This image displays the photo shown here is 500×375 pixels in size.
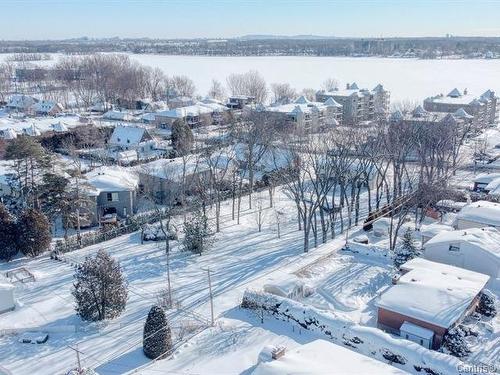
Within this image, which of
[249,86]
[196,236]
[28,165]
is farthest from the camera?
[249,86]

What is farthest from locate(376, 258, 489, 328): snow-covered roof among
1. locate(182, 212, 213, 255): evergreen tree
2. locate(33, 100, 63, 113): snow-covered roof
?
locate(33, 100, 63, 113): snow-covered roof

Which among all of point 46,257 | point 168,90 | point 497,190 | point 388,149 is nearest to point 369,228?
point 388,149

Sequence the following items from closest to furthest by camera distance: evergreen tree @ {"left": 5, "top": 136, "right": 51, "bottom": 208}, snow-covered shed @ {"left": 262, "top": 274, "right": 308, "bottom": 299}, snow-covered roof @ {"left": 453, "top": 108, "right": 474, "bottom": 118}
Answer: snow-covered shed @ {"left": 262, "top": 274, "right": 308, "bottom": 299}, evergreen tree @ {"left": 5, "top": 136, "right": 51, "bottom": 208}, snow-covered roof @ {"left": 453, "top": 108, "right": 474, "bottom": 118}

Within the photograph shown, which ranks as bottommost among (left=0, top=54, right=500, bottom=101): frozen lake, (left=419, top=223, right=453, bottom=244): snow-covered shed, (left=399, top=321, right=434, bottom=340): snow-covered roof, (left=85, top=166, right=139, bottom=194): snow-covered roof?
(left=399, top=321, right=434, bottom=340): snow-covered roof

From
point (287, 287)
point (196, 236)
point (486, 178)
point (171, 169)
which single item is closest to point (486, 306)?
point (287, 287)

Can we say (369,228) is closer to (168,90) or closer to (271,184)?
(271,184)

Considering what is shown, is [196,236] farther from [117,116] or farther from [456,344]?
[117,116]

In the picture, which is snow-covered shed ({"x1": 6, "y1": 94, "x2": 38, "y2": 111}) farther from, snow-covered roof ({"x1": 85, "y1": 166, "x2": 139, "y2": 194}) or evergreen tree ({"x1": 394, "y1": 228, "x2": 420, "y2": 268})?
evergreen tree ({"x1": 394, "y1": 228, "x2": 420, "y2": 268})
